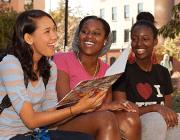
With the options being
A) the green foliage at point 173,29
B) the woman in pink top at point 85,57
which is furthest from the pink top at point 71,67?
the green foliage at point 173,29

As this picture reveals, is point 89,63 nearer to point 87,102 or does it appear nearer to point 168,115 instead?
point 168,115

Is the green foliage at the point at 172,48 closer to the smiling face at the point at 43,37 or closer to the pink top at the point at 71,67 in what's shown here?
the pink top at the point at 71,67

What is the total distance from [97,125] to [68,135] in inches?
9.6

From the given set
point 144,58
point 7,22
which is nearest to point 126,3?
point 7,22

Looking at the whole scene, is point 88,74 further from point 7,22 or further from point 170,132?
point 7,22

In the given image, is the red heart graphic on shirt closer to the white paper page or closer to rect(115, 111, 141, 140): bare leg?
rect(115, 111, 141, 140): bare leg

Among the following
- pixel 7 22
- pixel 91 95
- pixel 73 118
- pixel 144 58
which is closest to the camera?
pixel 91 95

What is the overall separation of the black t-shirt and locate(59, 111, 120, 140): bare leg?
835 mm

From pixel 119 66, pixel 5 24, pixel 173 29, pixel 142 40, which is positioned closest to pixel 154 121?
pixel 119 66

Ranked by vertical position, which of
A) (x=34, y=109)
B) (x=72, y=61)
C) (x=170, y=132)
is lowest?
(x=170, y=132)

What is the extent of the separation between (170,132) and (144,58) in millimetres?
797

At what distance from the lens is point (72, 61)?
13.7 ft

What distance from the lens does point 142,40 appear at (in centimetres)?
459

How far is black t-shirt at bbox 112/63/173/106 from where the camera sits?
4.38 m
